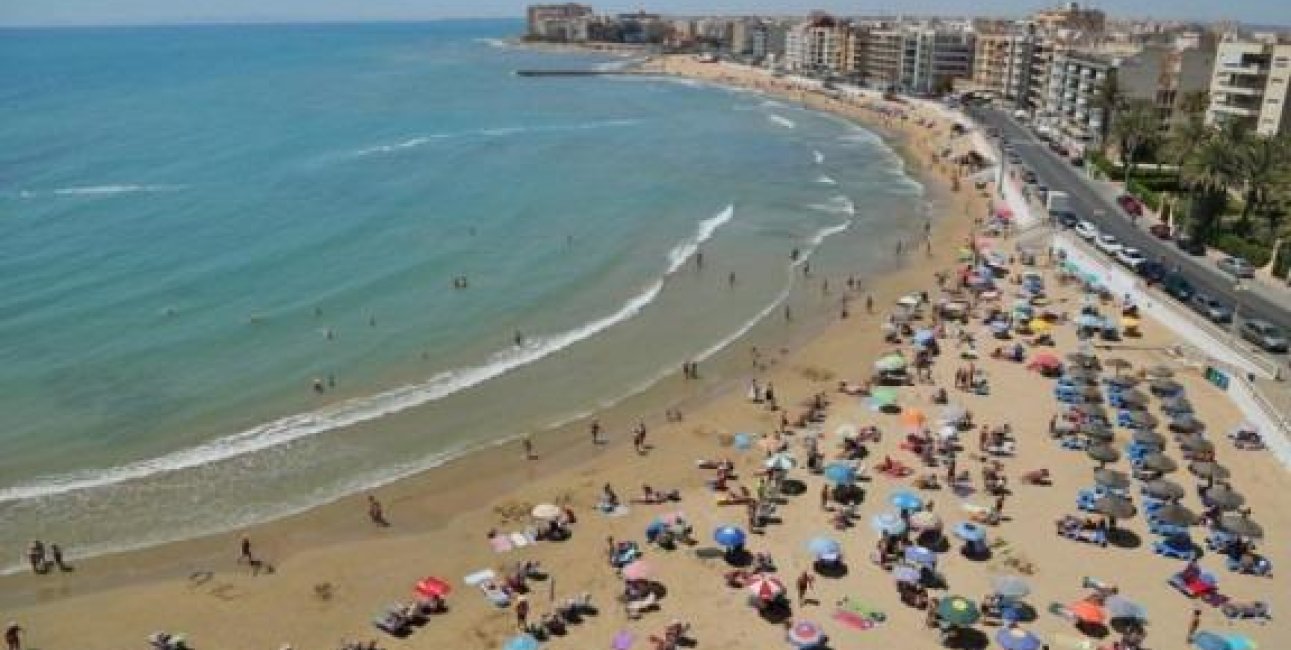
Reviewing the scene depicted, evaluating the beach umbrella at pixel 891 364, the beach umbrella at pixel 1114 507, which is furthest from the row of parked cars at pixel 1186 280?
the beach umbrella at pixel 1114 507

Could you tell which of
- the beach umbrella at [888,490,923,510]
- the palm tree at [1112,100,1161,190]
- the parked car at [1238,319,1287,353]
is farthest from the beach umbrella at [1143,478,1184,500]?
the palm tree at [1112,100,1161,190]

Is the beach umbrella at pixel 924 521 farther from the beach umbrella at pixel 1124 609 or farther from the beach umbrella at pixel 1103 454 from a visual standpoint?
the beach umbrella at pixel 1103 454

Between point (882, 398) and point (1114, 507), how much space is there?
9.87 m

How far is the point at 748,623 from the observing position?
23516mm

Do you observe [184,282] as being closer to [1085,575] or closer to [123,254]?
[123,254]

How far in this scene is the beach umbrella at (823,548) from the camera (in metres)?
25.3

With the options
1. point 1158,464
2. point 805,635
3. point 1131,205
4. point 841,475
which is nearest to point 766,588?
point 805,635

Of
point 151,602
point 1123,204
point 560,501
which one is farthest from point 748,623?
point 1123,204

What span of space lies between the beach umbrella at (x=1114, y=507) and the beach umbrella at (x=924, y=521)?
4.05 metres

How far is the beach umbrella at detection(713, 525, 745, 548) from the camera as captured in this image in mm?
25625

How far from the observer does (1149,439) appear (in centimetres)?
3119

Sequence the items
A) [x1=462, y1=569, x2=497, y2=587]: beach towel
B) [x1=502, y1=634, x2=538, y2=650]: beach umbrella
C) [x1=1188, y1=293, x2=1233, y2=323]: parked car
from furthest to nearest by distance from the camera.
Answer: [x1=1188, y1=293, x2=1233, y2=323]: parked car, [x1=462, y1=569, x2=497, y2=587]: beach towel, [x1=502, y1=634, x2=538, y2=650]: beach umbrella

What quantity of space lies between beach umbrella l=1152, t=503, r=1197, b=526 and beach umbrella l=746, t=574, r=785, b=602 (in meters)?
10.3

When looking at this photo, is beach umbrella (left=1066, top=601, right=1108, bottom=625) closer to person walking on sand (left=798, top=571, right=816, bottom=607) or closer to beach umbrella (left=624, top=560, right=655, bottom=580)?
person walking on sand (left=798, top=571, right=816, bottom=607)
